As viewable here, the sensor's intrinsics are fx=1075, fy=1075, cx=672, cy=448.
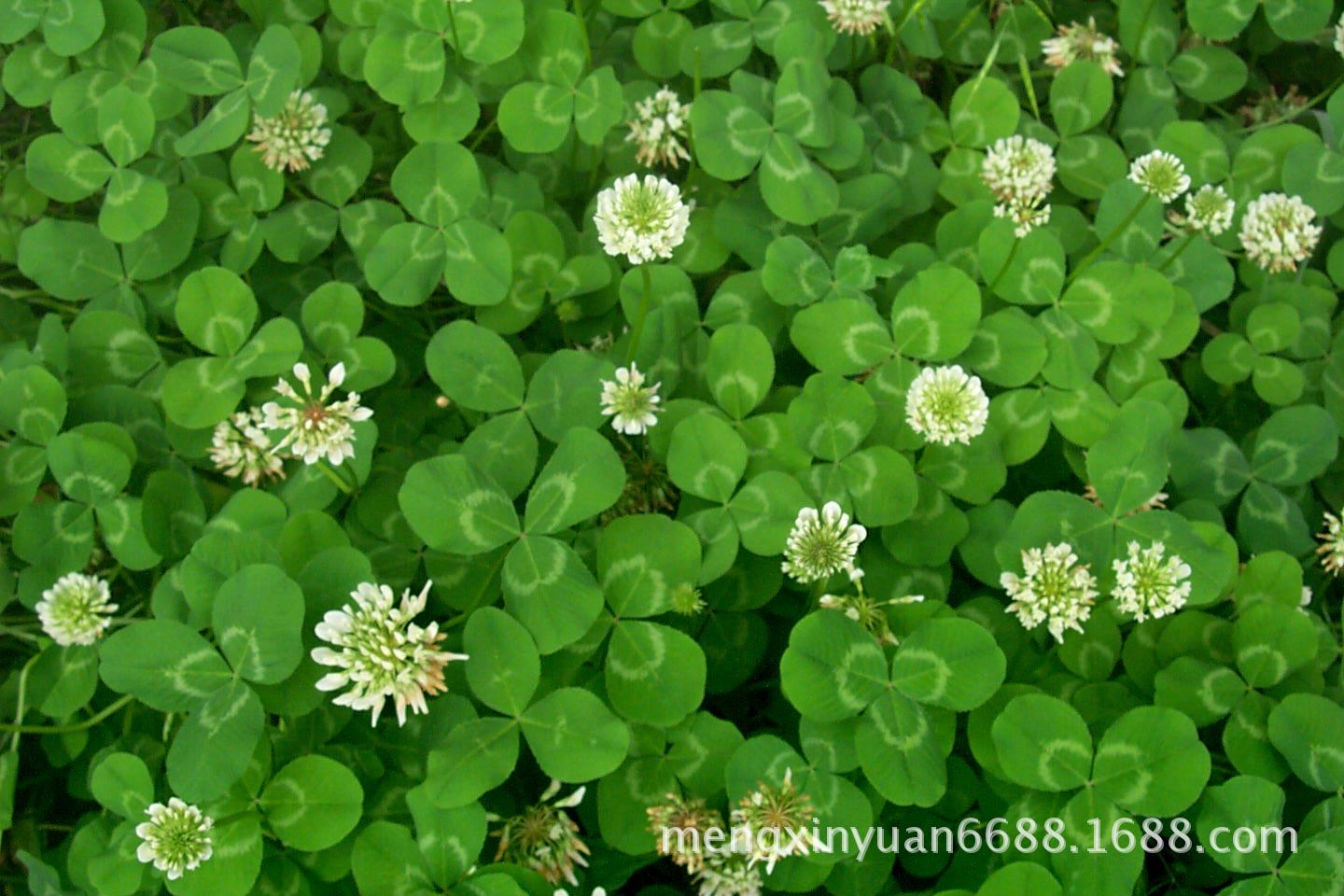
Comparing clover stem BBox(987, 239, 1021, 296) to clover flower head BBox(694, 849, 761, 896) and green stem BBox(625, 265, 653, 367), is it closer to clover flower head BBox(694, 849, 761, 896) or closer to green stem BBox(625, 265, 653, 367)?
green stem BBox(625, 265, 653, 367)

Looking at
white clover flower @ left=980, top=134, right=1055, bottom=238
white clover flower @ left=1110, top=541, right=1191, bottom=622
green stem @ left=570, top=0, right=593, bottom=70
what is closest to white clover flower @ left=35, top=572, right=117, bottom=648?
green stem @ left=570, top=0, right=593, bottom=70

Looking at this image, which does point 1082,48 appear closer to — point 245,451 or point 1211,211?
point 1211,211

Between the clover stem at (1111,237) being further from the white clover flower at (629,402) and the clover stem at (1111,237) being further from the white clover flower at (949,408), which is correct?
the white clover flower at (629,402)

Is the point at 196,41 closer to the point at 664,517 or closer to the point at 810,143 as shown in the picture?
the point at 810,143

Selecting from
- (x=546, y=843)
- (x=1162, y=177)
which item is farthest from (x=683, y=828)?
(x=1162, y=177)

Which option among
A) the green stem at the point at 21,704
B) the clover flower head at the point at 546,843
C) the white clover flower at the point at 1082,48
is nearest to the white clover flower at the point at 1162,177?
the white clover flower at the point at 1082,48

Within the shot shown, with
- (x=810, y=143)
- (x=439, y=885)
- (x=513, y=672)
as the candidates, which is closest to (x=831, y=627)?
(x=513, y=672)
